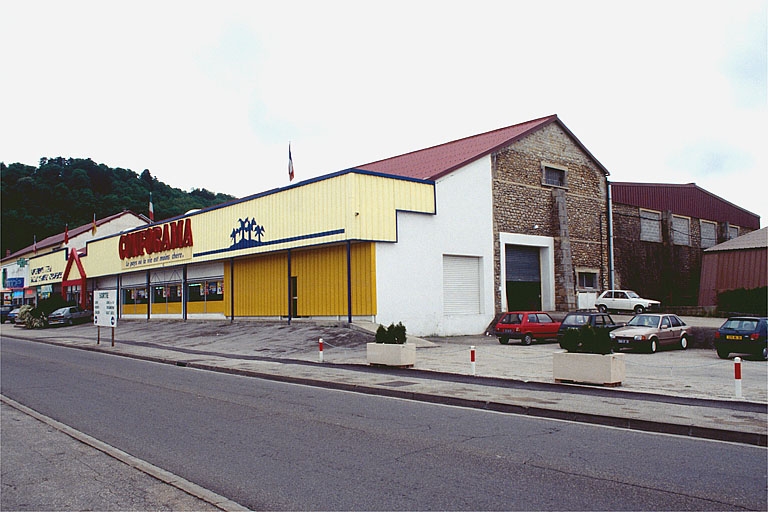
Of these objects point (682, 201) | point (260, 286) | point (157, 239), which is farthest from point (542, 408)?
point (682, 201)

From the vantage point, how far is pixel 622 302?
122 feet

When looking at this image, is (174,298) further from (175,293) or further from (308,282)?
(308,282)

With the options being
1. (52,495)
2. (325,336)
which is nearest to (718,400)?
(52,495)

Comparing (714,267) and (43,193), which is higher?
(43,193)

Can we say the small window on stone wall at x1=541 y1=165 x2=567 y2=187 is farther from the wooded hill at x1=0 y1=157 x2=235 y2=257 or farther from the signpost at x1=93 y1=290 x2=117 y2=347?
the wooded hill at x1=0 y1=157 x2=235 y2=257

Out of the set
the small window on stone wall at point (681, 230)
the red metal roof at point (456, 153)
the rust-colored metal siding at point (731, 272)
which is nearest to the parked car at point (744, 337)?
the red metal roof at point (456, 153)

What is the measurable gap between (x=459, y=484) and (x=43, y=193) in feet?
322

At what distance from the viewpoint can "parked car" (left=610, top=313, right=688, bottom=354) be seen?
2206 cm

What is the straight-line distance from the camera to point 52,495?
6328 millimetres

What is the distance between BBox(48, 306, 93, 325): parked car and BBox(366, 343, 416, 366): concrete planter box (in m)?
37.3

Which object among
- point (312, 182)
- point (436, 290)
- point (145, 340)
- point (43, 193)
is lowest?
point (145, 340)

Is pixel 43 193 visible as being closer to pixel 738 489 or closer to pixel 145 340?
pixel 145 340

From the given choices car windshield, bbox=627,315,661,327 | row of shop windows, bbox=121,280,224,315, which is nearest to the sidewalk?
car windshield, bbox=627,315,661,327

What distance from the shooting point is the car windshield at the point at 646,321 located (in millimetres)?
23141
